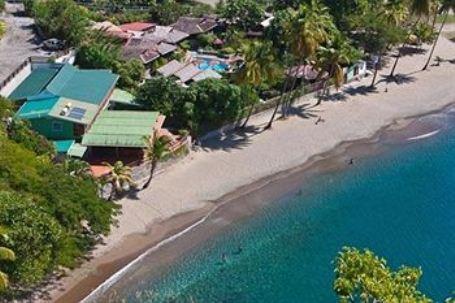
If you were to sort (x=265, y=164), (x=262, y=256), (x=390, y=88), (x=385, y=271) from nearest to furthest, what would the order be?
(x=385, y=271), (x=262, y=256), (x=265, y=164), (x=390, y=88)

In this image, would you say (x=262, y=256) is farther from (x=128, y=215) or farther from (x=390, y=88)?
(x=390, y=88)

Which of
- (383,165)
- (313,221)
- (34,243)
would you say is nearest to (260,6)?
(383,165)

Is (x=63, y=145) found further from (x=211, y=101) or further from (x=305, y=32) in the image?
(x=305, y=32)

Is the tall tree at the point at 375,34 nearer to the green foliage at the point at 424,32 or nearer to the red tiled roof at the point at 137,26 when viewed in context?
the green foliage at the point at 424,32

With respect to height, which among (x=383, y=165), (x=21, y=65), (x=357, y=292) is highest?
(x=357, y=292)

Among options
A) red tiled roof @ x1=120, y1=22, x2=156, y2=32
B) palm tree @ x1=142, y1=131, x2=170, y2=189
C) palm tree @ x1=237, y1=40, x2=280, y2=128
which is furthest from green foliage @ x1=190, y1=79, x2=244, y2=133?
red tiled roof @ x1=120, y1=22, x2=156, y2=32

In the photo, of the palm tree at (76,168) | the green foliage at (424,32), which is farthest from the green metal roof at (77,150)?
the green foliage at (424,32)
